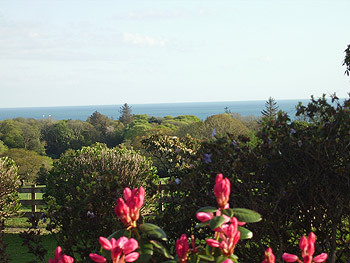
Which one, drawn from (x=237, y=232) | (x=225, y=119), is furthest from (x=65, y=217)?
(x=225, y=119)

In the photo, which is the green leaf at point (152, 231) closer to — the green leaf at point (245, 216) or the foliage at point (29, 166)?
the green leaf at point (245, 216)

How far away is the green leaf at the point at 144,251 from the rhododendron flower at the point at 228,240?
338 mm

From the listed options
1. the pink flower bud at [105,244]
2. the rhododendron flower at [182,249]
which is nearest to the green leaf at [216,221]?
the rhododendron flower at [182,249]

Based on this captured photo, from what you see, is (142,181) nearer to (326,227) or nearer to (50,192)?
(50,192)

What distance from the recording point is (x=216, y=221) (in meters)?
2.20

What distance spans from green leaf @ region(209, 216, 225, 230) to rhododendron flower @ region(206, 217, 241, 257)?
0.04 m

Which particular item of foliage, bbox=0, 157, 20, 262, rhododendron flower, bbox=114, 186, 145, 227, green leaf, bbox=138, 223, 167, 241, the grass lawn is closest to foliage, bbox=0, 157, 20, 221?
foliage, bbox=0, 157, 20, 262

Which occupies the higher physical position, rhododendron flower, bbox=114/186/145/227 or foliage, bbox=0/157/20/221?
rhododendron flower, bbox=114/186/145/227

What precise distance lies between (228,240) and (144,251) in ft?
1.51

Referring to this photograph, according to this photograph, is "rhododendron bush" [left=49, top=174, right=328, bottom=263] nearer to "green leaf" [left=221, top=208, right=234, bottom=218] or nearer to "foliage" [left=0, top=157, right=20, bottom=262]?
"green leaf" [left=221, top=208, right=234, bottom=218]

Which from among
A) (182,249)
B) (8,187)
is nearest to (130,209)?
(182,249)

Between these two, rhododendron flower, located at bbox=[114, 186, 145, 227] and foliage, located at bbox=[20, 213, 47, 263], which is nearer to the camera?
rhododendron flower, located at bbox=[114, 186, 145, 227]

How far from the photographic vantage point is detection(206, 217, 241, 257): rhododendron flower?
84.8 inches

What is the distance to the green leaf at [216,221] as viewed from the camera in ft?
7.10
